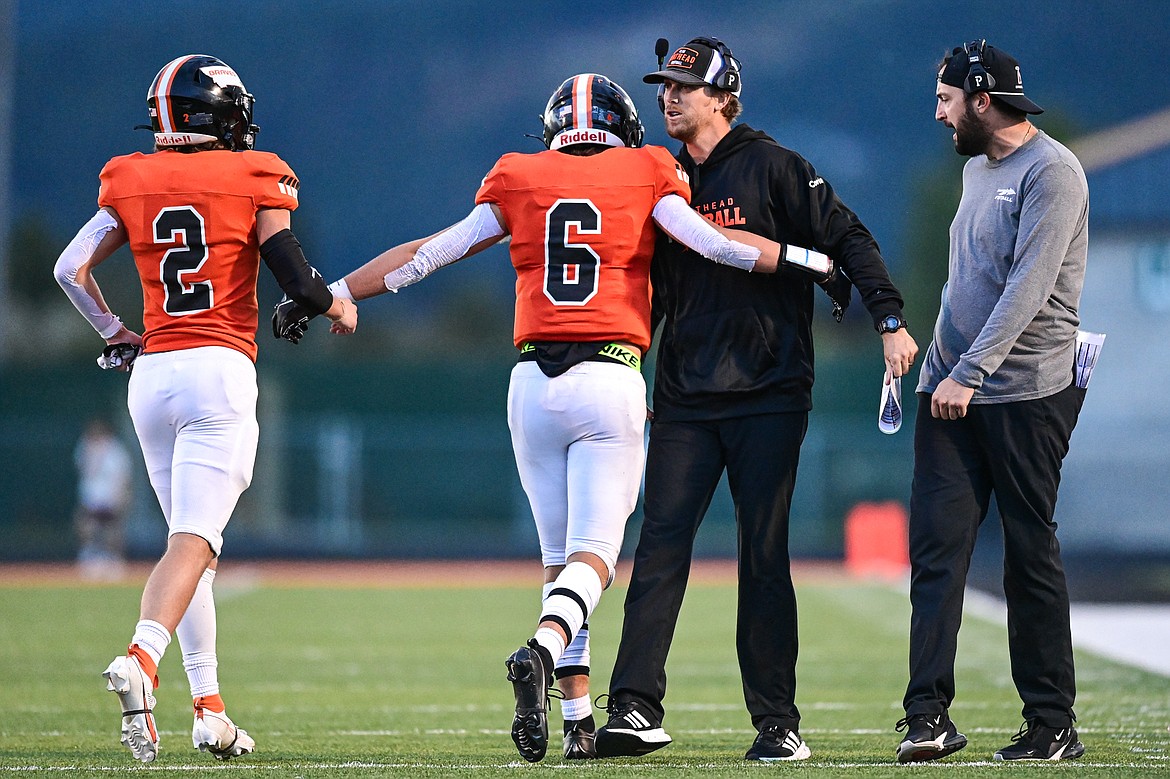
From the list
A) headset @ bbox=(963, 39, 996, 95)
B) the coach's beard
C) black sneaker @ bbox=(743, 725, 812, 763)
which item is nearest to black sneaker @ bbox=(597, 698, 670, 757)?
black sneaker @ bbox=(743, 725, 812, 763)

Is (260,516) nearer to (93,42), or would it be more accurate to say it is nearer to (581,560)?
(581,560)

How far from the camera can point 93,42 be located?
115938 mm

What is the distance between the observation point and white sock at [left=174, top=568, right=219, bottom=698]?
528 cm

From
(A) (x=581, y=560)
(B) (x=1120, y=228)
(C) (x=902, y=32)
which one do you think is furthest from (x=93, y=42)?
(A) (x=581, y=560)

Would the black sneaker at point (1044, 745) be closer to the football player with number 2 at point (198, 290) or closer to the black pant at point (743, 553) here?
the black pant at point (743, 553)

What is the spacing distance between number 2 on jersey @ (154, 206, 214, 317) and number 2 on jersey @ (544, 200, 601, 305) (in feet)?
3.68

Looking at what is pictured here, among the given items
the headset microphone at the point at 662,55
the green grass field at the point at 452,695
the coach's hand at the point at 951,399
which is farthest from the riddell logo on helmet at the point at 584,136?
the green grass field at the point at 452,695

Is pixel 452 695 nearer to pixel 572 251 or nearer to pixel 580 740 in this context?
pixel 580 740

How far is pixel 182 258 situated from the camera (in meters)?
5.14

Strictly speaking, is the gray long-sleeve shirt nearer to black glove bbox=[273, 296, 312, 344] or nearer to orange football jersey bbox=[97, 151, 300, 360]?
black glove bbox=[273, 296, 312, 344]

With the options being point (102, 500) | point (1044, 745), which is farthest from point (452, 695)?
point (102, 500)

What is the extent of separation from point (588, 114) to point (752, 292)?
82 centimetres

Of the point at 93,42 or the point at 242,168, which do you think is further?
the point at 93,42

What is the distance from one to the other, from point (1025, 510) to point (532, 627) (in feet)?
26.3
